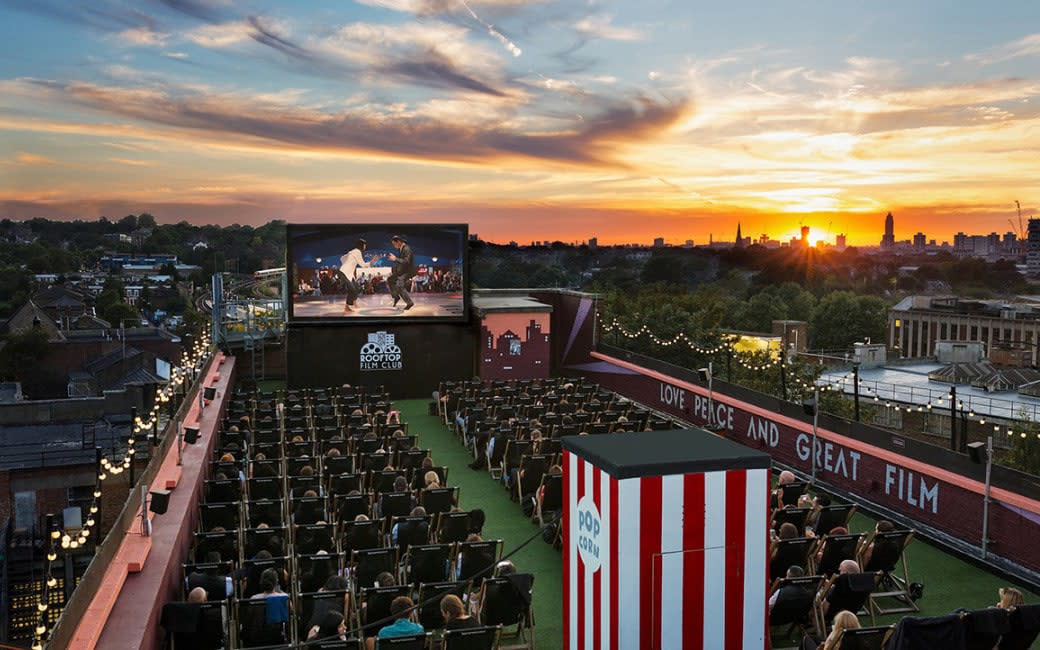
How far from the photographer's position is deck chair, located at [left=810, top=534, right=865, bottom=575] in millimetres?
8625

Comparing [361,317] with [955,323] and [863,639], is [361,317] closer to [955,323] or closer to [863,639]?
[863,639]

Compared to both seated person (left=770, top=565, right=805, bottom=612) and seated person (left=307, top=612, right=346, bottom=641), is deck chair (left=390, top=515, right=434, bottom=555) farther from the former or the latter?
seated person (left=770, top=565, right=805, bottom=612)

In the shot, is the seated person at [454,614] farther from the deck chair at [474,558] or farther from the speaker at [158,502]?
the speaker at [158,502]

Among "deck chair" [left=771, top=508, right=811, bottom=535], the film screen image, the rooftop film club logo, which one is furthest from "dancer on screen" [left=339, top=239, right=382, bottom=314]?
"deck chair" [left=771, top=508, right=811, bottom=535]

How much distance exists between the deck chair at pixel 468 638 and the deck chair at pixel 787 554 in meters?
3.03

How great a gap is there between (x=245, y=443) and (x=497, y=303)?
11907mm

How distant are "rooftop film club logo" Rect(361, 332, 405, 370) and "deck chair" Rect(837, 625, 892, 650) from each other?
18.8 m

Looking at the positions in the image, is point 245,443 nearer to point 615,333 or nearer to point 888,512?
point 888,512

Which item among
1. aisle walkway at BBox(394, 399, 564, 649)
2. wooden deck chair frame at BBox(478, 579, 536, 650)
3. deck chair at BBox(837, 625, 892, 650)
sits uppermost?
deck chair at BBox(837, 625, 892, 650)

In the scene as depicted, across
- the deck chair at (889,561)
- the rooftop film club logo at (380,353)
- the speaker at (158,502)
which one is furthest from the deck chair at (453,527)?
the rooftop film club logo at (380,353)

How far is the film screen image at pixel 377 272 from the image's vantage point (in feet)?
74.6

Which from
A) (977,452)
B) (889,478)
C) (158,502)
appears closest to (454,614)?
(158,502)

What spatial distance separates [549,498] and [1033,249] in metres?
157

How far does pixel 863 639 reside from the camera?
19.6 feet
